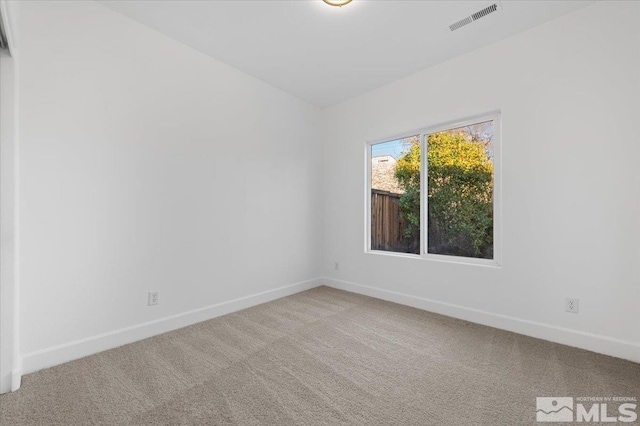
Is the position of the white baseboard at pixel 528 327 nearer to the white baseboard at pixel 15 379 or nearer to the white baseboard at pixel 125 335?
the white baseboard at pixel 125 335

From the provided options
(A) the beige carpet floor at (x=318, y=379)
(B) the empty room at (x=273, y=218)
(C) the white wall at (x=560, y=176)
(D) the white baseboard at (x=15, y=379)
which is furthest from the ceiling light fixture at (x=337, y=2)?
(D) the white baseboard at (x=15, y=379)

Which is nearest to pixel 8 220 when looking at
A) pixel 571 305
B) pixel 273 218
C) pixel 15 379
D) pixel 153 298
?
pixel 15 379

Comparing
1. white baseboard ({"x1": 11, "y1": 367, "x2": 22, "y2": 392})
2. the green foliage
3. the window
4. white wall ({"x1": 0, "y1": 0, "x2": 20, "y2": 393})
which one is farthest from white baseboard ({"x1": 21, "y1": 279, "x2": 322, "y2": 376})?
the green foliage

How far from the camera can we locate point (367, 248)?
388 centimetres

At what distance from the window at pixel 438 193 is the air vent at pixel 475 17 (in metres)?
0.91

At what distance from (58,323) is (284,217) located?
7.73ft

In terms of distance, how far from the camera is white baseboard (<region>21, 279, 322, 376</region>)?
196cm

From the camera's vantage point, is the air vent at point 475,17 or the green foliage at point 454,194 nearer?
the air vent at point 475,17

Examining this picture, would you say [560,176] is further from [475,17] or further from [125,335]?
[125,335]

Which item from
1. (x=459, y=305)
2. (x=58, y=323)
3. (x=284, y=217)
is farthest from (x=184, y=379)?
(x=459, y=305)

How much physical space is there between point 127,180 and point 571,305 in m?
3.86

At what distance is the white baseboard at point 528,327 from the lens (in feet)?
6.94

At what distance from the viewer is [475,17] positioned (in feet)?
7.89

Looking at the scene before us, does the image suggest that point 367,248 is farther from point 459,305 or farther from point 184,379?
point 184,379
